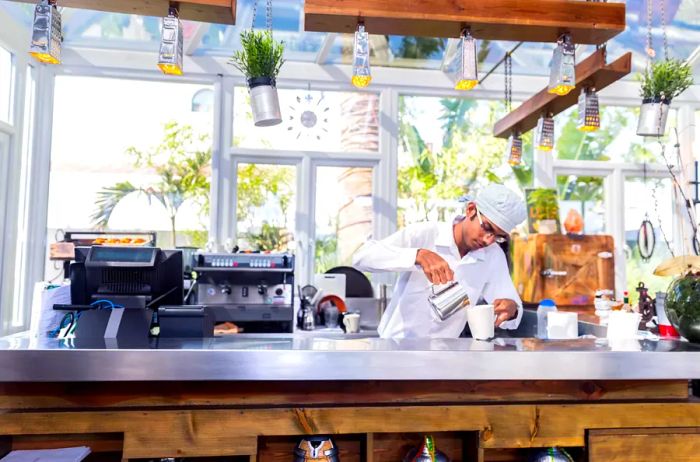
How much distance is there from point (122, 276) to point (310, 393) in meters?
0.92

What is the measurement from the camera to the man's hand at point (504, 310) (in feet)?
8.29

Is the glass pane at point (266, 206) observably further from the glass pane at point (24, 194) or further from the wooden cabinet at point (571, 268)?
the wooden cabinet at point (571, 268)

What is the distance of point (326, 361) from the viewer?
66.0 inches

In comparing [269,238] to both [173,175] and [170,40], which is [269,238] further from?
[170,40]

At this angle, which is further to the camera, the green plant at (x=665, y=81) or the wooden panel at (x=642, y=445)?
the green plant at (x=665, y=81)

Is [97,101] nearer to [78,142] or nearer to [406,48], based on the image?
[78,142]

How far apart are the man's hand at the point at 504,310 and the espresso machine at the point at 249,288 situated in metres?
1.74

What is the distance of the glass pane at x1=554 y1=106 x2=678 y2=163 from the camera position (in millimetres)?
5930

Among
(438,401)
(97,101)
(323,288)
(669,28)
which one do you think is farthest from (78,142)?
(669,28)

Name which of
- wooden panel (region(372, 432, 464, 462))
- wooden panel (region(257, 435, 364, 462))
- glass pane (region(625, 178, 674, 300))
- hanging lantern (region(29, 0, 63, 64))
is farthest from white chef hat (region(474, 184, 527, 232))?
glass pane (region(625, 178, 674, 300))

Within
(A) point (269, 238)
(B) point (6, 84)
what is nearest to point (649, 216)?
(A) point (269, 238)

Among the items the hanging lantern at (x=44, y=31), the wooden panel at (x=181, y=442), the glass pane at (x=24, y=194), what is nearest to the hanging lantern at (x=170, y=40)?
the hanging lantern at (x=44, y=31)

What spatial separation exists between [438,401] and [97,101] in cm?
468

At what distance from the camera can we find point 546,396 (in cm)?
190
